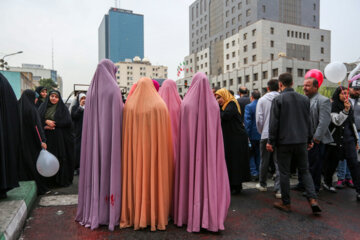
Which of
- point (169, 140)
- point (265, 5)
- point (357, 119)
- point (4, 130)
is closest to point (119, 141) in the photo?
point (169, 140)

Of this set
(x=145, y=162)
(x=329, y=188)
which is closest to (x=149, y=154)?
(x=145, y=162)

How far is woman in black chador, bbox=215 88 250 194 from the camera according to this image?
4746mm

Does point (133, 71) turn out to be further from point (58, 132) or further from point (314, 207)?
point (314, 207)

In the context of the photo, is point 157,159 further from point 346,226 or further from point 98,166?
point 346,226

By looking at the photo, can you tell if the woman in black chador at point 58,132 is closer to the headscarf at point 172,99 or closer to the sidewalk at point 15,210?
the sidewalk at point 15,210

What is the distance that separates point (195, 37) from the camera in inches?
3105

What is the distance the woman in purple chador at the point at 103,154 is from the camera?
329 centimetres

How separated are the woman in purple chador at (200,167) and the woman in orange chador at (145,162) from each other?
21 cm

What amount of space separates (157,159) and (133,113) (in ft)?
2.15

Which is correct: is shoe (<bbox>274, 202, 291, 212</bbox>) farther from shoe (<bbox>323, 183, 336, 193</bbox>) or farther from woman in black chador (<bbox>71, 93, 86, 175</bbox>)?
woman in black chador (<bbox>71, 93, 86, 175</bbox>)

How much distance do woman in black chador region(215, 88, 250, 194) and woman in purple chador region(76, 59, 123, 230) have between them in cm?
210

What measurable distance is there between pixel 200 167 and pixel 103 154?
4.05ft

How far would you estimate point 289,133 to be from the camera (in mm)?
3932

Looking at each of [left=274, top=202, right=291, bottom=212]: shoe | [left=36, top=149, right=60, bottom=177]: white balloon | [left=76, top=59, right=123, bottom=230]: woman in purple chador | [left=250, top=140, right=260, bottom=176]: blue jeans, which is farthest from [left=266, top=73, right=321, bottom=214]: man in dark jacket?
[left=36, top=149, right=60, bottom=177]: white balloon
